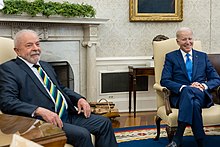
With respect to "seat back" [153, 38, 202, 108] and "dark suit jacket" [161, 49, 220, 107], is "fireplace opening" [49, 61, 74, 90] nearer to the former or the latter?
"seat back" [153, 38, 202, 108]

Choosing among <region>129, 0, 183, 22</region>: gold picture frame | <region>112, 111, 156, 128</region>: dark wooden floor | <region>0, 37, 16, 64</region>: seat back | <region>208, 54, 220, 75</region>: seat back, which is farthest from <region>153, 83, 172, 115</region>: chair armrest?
<region>129, 0, 183, 22</region>: gold picture frame

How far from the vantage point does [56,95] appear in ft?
9.04

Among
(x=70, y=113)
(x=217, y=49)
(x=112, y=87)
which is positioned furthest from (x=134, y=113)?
(x=70, y=113)

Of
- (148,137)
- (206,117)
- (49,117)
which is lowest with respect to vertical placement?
(148,137)

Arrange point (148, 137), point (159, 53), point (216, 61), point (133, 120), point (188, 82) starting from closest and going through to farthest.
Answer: point (188, 82), point (159, 53), point (148, 137), point (216, 61), point (133, 120)

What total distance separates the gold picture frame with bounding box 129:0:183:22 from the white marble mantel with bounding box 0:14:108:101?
63cm

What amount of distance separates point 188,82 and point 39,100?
1.62 m

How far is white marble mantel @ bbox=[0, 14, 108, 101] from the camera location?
452cm

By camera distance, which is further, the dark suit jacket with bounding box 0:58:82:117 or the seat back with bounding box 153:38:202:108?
Answer: the seat back with bounding box 153:38:202:108

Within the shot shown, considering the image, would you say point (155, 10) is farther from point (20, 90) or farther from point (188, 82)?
point (20, 90)

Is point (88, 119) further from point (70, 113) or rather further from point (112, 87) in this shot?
point (112, 87)

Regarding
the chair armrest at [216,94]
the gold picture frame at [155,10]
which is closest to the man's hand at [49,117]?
the chair armrest at [216,94]

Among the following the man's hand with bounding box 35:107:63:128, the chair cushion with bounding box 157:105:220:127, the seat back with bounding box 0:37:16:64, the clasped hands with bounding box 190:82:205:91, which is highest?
the seat back with bounding box 0:37:16:64

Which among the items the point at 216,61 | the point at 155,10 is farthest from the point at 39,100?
the point at 155,10
